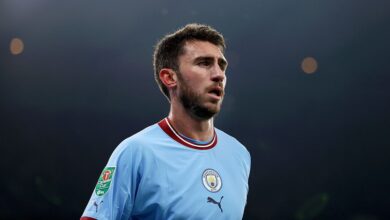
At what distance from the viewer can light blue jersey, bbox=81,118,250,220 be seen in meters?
1.44

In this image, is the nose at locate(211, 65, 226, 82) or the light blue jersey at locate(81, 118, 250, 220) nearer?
the light blue jersey at locate(81, 118, 250, 220)

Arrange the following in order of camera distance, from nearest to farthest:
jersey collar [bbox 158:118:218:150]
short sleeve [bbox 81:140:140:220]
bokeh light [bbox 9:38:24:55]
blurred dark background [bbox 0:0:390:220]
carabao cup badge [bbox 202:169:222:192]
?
short sleeve [bbox 81:140:140:220], carabao cup badge [bbox 202:169:222:192], jersey collar [bbox 158:118:218:150], blurred dark background [bbox 0:0:390:220], bokeh light [bbox 9:38:24:55]

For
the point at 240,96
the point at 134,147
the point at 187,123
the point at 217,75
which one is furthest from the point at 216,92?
the point at 240,96

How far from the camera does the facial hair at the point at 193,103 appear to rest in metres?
1.64

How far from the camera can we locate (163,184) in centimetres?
147

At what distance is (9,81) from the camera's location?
671cm

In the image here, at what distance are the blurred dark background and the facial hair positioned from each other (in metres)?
4.58

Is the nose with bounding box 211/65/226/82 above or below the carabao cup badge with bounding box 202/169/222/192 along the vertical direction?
above

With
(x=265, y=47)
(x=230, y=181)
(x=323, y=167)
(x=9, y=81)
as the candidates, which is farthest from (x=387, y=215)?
(x=9, y=81)

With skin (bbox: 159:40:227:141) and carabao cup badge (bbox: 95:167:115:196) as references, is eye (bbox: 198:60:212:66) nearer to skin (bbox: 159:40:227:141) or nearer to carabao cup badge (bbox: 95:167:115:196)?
skin (bbox: 159:40:227:141)

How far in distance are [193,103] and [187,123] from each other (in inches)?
4.0

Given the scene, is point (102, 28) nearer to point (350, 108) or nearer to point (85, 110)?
point (85, 110)

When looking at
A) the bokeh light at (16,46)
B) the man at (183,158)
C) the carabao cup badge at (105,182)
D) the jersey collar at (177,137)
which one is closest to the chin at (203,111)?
the man at (183,158)

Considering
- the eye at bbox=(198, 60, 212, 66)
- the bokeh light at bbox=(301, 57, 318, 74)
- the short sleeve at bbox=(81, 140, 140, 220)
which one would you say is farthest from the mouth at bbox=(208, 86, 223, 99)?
the bokeh light at bbox=(301, 57, 318, 74)
